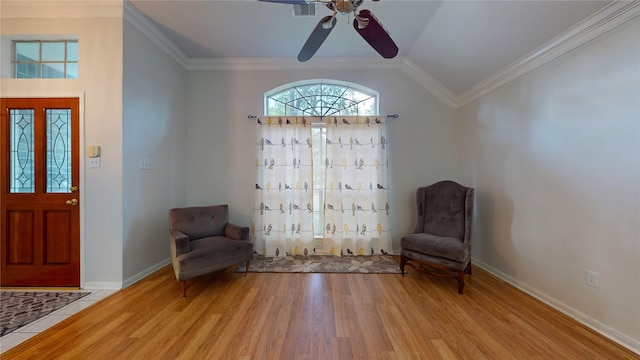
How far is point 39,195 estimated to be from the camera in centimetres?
242

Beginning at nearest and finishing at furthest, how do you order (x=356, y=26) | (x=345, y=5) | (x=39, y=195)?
(x=345, y=5) < (x=356, y=26) < (x=39, y=195)

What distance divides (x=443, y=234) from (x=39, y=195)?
454 centimetres

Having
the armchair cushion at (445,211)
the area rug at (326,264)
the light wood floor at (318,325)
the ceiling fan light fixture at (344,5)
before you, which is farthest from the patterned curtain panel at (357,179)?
the ceiling fan light fixture at (344,5)

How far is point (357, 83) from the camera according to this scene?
12.2ft

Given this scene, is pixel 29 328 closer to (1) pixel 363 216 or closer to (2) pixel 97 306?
(2) pixel 97 306

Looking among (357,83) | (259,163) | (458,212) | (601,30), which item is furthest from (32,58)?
(601,30)

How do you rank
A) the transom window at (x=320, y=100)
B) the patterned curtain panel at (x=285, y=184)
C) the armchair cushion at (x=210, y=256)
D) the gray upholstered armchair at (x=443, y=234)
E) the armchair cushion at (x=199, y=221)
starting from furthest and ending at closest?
the transom window at (x=320, y=100), the patterned curtain panel at (x=285, y=184), the armchair cushion at (x=199, y=221), the gray upholstered armchair at (x=443, y=234), the armchair cushion at (x=210, y=256)

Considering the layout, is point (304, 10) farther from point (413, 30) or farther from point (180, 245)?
point (180, 245)

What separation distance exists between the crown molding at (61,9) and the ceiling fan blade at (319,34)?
7.18 ft

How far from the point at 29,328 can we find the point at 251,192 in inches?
95.7

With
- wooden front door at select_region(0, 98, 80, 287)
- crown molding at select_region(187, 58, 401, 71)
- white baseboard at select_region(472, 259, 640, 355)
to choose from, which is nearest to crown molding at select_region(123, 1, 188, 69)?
crown molding at select_region(187, 58, 401, 71)

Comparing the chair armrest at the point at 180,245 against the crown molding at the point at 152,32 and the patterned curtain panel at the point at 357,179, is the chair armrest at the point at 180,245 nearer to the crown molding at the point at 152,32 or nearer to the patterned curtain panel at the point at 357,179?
the patterned curtain panel at the point at 357,179

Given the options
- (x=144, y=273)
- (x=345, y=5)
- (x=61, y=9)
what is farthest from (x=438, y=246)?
(x=61, y=9)

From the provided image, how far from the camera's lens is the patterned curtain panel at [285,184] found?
3.59 m
